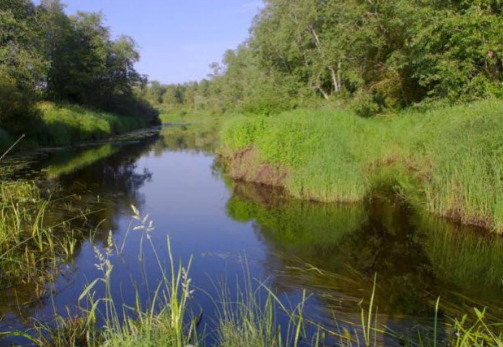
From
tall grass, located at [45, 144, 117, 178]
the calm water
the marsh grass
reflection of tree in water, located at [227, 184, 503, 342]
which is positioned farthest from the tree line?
reflection of tree in water, located at [227, 184, 503, 342]

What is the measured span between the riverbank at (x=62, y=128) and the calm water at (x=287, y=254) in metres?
9.46

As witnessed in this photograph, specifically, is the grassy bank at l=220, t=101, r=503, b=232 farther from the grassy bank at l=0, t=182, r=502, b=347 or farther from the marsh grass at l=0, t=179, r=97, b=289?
the marsh grass at l=0, t=179, r=97, b=289

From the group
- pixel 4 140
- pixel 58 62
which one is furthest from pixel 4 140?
pixel 58 62

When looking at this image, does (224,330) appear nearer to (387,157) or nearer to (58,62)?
(387,157)

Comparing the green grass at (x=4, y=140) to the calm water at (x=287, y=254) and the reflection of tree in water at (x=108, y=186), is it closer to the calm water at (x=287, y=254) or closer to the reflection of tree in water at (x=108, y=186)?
the reflection of tree in water at (x=108, y=186)

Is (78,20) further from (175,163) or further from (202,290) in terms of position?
(202,290)

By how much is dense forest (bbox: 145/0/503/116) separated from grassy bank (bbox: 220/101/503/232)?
2.89 meters

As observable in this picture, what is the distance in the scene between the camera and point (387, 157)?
50.2ft

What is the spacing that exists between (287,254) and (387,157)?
27.7ft

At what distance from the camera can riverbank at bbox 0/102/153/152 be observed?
23547mm

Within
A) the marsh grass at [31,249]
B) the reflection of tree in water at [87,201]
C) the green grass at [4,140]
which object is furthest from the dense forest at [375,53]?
the marsh grass at [31,249]

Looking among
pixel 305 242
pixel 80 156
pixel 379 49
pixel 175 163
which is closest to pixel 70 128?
pixel 80 156

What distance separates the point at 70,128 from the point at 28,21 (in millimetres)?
8362

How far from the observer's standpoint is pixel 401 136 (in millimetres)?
15406
